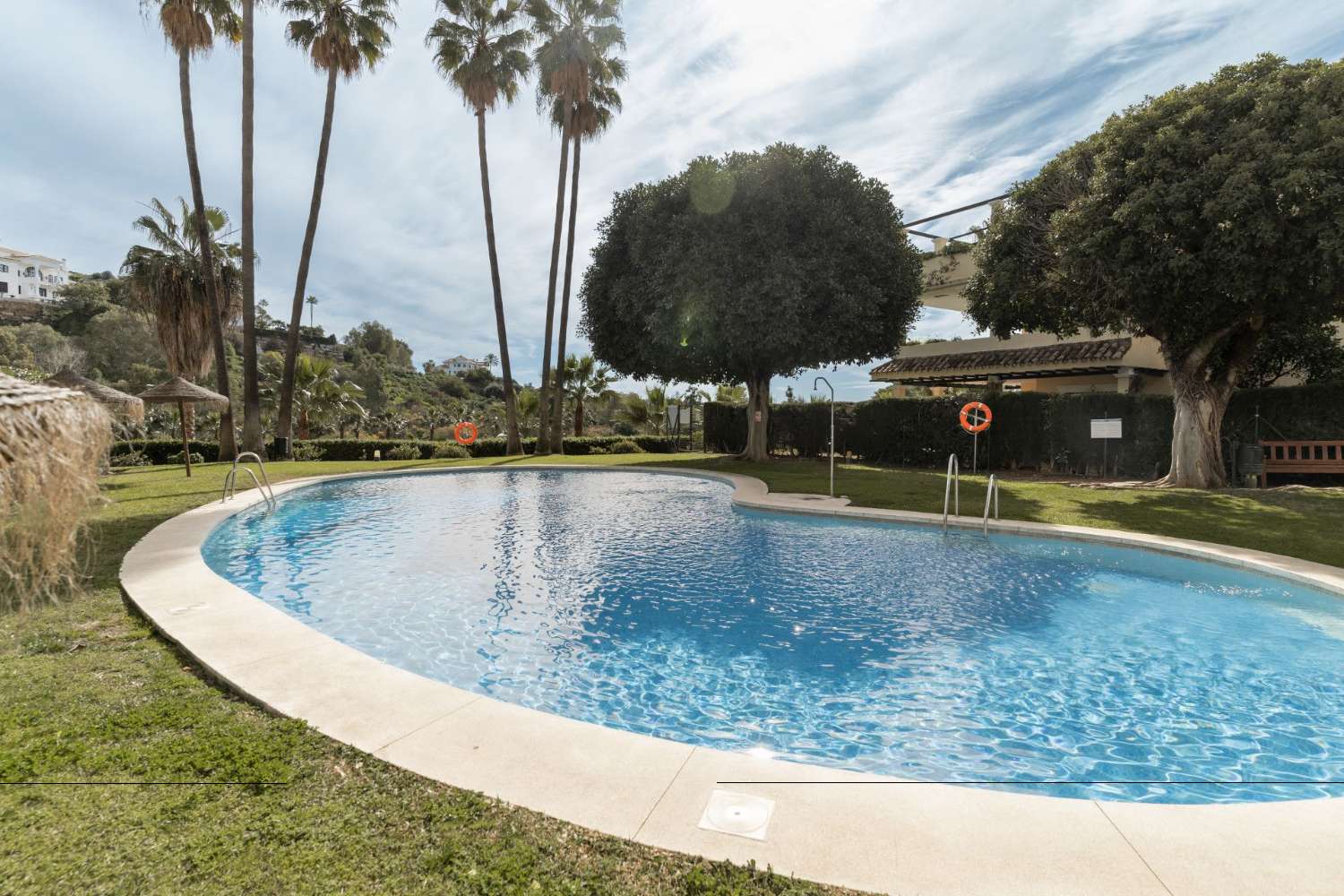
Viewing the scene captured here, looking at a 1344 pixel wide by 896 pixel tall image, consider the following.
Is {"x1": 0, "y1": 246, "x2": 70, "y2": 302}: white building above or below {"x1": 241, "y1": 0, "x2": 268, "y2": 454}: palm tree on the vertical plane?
above

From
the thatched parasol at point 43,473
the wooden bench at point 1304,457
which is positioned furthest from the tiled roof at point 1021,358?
the thatched parasol at point 43,473

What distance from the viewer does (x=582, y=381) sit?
32938mm

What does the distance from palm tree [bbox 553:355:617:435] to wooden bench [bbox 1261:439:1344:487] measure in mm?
25339

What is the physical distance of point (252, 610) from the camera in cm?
532

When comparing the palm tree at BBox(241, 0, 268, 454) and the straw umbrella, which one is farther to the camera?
the palm tree at BBox(241, 0, 268, 454)

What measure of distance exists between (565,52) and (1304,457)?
26686 millimetres

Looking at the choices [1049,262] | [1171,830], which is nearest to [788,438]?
[1049,262]

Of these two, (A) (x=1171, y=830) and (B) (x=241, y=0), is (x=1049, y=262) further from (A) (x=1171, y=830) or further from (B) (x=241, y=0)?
(B) (x=241, y=0)

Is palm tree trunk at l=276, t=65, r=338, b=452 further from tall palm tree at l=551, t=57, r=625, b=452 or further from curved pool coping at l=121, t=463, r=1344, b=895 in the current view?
curved pool coping at l=121, t=463, r=1344, b=895

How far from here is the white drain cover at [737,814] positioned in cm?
250

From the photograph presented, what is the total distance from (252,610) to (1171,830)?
20.8ft

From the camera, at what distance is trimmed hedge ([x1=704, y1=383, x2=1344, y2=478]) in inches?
593

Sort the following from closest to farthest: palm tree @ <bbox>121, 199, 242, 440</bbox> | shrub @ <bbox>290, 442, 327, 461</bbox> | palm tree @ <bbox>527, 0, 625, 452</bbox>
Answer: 1. palm tree @ <bbox>121, 199, 242, 440</bbox>
2. shrub @ <bbox>290, 442, 327, 461</bbox>
3. palm tree @ <bbox>527, 0, 625, 452</bbox>

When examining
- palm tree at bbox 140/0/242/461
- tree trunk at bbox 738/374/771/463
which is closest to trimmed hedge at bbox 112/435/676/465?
palm tree at bbox 140/0/242/461
